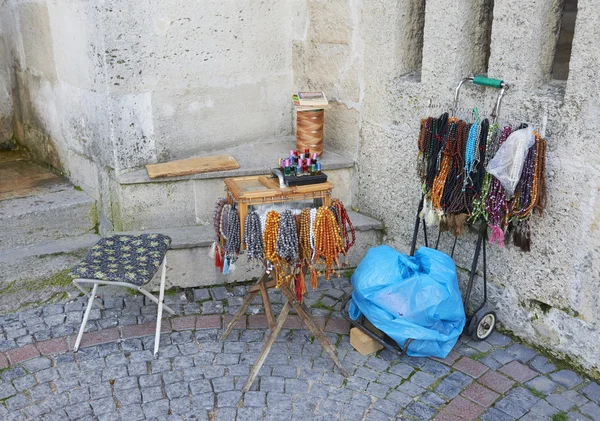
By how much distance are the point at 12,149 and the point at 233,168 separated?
287 cm

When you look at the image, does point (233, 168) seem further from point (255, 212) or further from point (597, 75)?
point (597, 75)

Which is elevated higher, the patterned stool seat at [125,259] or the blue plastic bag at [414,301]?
the patterned stool seat at [125,259]

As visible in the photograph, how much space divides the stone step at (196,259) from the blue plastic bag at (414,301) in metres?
0.99

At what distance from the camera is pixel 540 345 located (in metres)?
3.96

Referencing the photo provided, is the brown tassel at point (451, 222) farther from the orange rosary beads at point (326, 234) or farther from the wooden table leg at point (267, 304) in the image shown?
the wooden table leg at point (267, 304)

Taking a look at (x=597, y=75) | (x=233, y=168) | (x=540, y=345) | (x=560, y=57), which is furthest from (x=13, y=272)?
(x=560, y=57)

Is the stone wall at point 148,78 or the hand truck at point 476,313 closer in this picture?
the hand truck at point 476,313

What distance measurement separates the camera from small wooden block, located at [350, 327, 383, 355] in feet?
12.8

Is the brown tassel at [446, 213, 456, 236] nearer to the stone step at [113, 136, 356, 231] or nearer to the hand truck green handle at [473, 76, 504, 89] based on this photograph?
the hand truck green handle at [473, 76, 504, 89]

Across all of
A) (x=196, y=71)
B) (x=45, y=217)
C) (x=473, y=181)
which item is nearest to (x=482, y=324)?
(x=473, y=181)

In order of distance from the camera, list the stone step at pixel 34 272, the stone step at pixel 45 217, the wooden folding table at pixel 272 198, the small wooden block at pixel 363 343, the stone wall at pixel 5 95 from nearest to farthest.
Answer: the wooden folding table at pixel 272 198 < the small wooden block at pixel 363 343 < the stone step at pixel 34 272 < the stone step at pixel 45 217 < the stone wall at pixel 5 95

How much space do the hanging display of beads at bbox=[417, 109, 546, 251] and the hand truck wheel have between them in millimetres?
460

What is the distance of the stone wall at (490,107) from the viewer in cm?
352

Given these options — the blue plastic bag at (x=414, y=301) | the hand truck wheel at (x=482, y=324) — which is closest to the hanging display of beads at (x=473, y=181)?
the blue plastic bag at (x=414, y=301)
